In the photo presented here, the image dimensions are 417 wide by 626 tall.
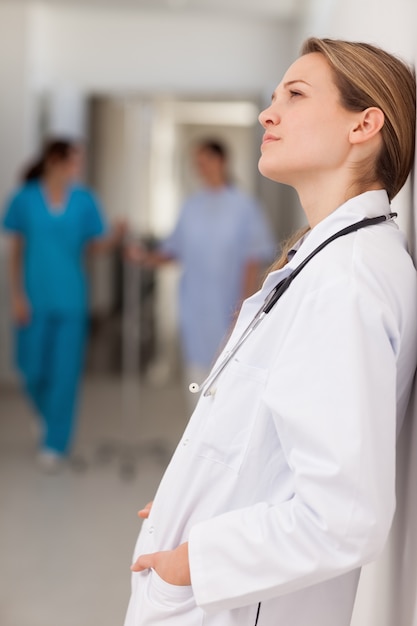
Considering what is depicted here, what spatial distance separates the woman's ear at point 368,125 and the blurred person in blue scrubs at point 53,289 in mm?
3249

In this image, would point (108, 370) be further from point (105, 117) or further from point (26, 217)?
point (26, 217)

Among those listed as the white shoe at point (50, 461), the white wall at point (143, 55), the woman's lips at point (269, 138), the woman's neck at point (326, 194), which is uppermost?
the white wall at point (143, 55)

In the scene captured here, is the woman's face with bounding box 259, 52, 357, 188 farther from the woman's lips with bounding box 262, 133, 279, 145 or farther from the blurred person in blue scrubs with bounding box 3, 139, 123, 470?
the blurred person in blue scrubs with bounding box 3, 139, 123, 470

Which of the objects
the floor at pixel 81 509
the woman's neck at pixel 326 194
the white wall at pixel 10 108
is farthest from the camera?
the white wall at pixel 10 108

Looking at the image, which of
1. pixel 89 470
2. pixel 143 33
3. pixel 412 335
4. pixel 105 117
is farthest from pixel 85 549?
pixel 143 33

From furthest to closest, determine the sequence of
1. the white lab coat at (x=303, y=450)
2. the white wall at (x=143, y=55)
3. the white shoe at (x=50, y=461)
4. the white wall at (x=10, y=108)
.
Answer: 1. the white wall at (x=143, y=55)
2. the white wall at (x=10, y=108)
3. the white shoe at (x=50, y=461)
4. the white lab coat at (x=303, y=450)

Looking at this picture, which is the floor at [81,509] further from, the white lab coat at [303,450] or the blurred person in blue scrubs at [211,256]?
the white lab coat at [303,450]

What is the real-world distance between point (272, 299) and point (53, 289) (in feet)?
10.7

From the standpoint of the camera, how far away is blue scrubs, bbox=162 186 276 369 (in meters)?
4.33

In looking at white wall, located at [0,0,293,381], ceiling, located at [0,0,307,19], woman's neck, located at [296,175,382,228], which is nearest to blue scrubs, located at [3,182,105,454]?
white wall, located at [0,0,293,381]

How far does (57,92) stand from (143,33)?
82cm

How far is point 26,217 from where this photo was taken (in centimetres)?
431

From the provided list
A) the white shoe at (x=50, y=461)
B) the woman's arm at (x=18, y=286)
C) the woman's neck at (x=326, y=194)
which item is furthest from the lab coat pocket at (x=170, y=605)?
the woman's arm at (x=18, y=286)

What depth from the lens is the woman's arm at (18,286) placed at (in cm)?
430
